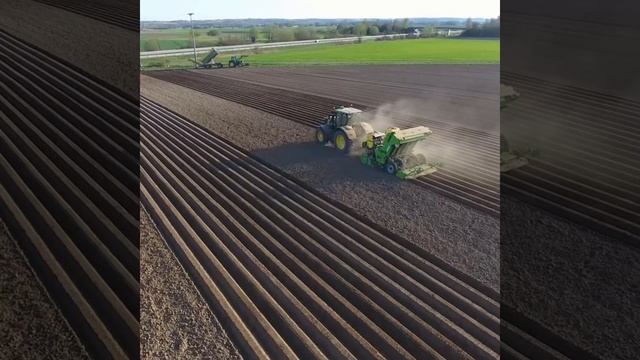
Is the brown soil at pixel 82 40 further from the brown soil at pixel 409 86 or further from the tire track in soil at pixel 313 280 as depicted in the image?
the brown soil at pixel 409 86

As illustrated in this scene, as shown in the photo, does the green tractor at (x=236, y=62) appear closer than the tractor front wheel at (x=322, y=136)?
No

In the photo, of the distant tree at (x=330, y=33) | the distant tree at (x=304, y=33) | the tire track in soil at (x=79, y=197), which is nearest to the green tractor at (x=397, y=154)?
the tire track in soil at (x=79, y=197)

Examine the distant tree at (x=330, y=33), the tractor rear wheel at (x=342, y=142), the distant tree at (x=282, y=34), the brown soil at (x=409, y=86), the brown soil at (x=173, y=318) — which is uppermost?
the distant tree at (x=330, y=33)

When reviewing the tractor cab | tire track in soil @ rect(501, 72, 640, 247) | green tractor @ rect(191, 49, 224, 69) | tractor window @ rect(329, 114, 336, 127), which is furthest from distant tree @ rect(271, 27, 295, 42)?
the tractor cab

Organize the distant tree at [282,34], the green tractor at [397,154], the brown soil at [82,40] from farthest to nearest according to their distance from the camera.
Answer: the distant tree at [282,34]
the brown soil at [82,40]
the green tractor at [397,154]

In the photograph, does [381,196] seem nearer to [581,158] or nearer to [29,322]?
[581,158]

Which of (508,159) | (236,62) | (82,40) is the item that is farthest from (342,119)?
(236,62)
